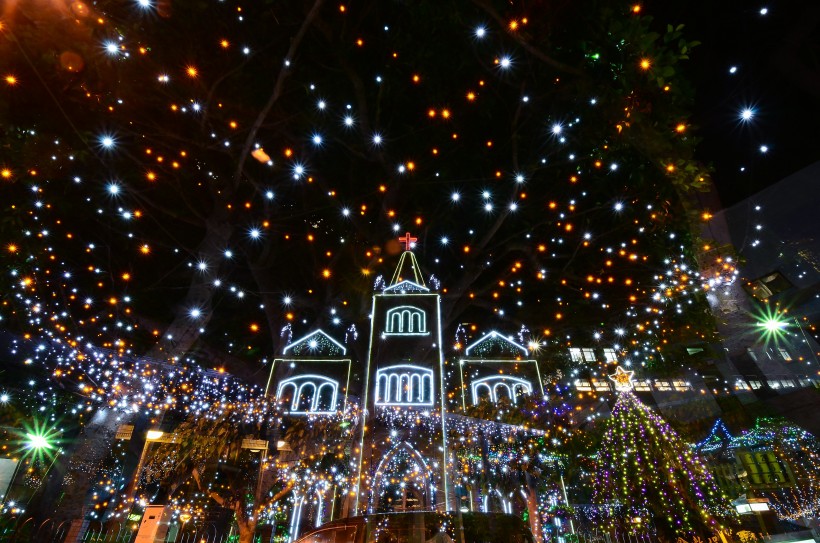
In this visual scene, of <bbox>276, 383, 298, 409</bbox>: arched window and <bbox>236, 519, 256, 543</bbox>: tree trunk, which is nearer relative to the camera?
<bbox>236, 519, 256, 543</bbox>: tree trunk

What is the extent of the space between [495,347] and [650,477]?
544 centimetres

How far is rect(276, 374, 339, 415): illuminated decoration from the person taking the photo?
36.2 feet

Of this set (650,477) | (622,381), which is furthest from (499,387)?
(650,477)

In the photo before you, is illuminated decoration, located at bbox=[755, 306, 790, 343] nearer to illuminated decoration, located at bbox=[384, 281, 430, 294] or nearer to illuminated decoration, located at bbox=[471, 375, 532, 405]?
illuminated decoration, located at bbox=[471, 375, 532, 405]

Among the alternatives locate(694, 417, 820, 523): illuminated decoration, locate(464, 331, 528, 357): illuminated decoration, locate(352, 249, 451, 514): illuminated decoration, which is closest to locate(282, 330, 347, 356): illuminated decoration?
locate(352, 249, 451, 514): illuminated decoration

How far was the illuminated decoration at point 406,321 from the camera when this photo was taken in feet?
37.5

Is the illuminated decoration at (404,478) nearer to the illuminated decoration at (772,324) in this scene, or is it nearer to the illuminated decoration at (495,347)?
the illuminated decoration at (495,347)

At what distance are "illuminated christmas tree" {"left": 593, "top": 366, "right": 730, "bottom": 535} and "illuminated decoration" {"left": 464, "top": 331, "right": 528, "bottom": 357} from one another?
133 inches

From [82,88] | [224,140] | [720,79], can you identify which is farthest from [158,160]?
[720,79]

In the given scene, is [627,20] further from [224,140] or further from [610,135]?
[224,140]

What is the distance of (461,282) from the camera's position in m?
11.8

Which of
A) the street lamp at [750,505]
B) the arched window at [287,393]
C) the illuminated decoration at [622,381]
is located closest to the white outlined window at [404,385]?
the arched window at [287,393]

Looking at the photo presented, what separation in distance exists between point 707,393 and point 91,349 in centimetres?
2505

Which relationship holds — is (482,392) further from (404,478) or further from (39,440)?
(39,440)
